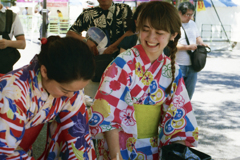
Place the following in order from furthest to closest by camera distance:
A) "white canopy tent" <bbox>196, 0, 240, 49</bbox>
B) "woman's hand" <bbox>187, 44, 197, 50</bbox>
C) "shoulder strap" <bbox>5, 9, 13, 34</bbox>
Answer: "white canopy tent" <bbox>196, 0, 240, 49</bbox>
"woman's hand" <bbox>187, 44, 197, 50</bbox>
"shoulder strap" <bbox>5, 9, 13, 34</bbox>

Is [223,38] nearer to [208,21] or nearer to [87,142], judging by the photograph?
[208,21]

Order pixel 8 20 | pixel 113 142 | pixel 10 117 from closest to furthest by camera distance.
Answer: pixel 10 117
pixel 113 142
pixel 8 20

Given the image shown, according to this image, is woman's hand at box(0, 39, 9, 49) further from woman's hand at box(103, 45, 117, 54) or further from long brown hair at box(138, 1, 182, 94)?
long brown hair at box(138, 1, 182, 94)

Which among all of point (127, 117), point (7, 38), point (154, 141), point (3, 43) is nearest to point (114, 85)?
point (127, 117)

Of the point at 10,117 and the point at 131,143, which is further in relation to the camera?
the point at 131,143

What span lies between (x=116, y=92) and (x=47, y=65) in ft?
1.54

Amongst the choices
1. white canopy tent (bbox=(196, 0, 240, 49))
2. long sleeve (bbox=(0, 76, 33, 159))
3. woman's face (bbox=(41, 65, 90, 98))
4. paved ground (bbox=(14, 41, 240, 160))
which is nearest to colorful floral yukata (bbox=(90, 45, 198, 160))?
woman's face (bbox=(41, 65, 90, 98))

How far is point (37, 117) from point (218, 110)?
3.37 m

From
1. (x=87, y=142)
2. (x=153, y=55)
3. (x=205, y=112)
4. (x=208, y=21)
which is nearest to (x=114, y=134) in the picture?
(x=87, y=142)

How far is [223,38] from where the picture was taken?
41.8ft

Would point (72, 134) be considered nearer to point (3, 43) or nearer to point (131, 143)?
point (131, 143)

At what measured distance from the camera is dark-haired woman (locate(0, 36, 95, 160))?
1.10 m

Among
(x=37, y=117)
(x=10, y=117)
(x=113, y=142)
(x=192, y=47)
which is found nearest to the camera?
(x=10, y=117)

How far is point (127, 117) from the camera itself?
4.98ft
